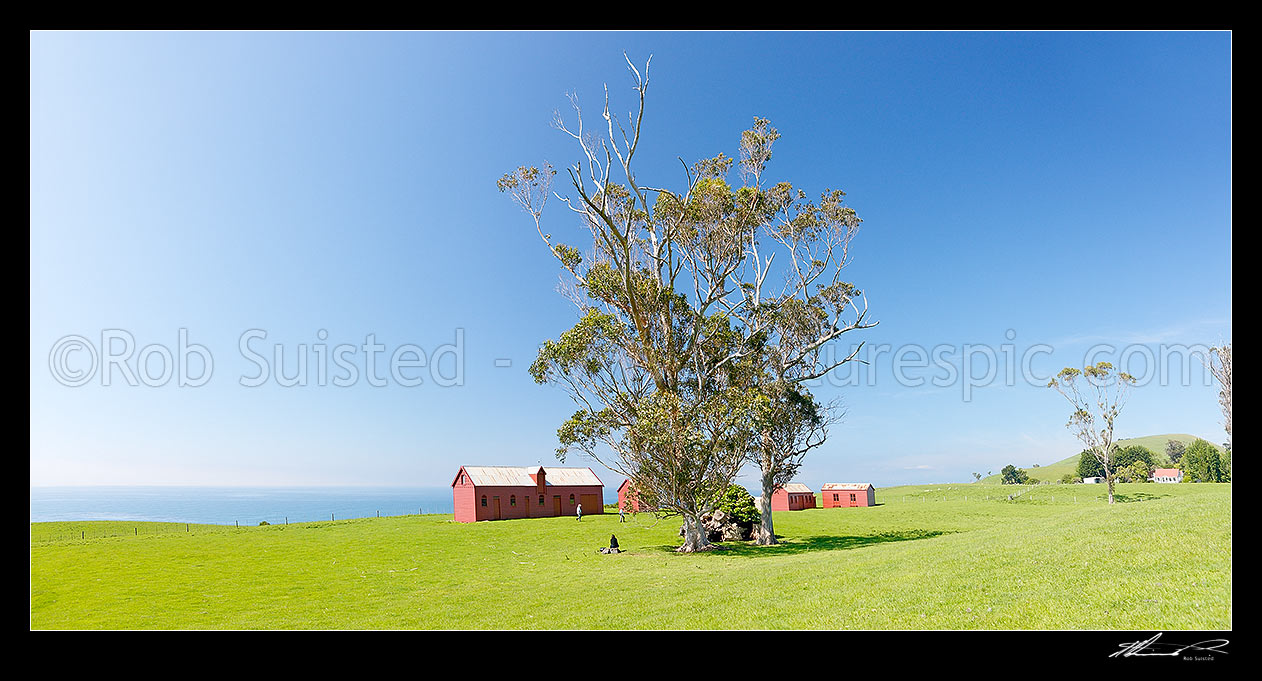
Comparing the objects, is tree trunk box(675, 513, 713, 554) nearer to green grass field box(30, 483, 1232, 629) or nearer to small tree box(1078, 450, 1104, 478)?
green grass field box(30, 483, 1232, 629)

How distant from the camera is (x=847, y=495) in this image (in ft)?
232

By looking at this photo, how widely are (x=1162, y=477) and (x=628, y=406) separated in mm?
101251

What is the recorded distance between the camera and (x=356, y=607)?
16219mm

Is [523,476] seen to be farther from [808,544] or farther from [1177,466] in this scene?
[1177,466]

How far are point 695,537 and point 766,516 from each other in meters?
4.89

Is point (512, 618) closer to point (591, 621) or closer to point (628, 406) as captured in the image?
point (591, 621)

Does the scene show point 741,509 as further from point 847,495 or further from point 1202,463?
point 1202,463

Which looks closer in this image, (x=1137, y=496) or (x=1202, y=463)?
(x=1137, y=496)
